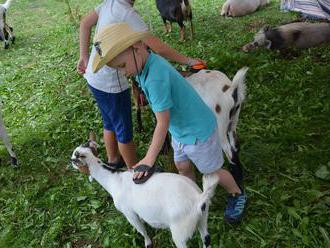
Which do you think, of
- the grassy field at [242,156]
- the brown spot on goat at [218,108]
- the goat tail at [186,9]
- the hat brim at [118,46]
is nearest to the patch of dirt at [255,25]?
the grassy field at [242,156]

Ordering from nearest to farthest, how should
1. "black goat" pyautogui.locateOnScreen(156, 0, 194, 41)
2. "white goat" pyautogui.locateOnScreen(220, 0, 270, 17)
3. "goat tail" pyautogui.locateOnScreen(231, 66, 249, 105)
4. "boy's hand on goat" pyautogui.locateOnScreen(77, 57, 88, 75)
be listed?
"goat tail" pyautogui.locateOnScreen(231, 66, 249, 105) → "boy's hand on goat" pyautogui.locateOnScreen(77, 57, 88, 75) → "black goat" pyautogui.locateOnScreen(156, 0, 194, 41) → "white goat" pyautogui.locateOnScreen(220, 0, 270, 17)

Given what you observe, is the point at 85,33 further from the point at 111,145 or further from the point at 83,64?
the point at 111,145

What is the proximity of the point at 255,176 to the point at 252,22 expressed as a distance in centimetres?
532

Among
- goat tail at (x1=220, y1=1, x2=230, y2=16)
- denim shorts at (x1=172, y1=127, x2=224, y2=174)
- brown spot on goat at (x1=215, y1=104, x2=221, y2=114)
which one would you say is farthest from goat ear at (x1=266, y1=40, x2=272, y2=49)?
denim shorts at (x1=172, y1=127, x2=224, y2=174)

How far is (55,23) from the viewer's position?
12.3 meters

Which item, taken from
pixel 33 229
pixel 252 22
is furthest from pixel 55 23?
pixel 33 229

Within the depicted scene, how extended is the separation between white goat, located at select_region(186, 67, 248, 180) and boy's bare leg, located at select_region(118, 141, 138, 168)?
2.93 ft

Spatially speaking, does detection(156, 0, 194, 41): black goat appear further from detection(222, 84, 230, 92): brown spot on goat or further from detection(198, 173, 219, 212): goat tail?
detection(198, 173, 219, 212): goat tail

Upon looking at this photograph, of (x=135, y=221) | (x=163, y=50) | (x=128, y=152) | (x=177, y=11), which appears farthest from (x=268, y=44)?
(x=135, y=221)

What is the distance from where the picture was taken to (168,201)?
2625 millimetres

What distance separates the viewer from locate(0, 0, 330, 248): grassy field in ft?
11.2

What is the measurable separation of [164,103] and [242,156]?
1.96 meters

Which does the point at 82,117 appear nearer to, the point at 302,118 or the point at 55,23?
the point at 302,118

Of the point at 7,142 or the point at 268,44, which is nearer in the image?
Result: the point at 7,142
